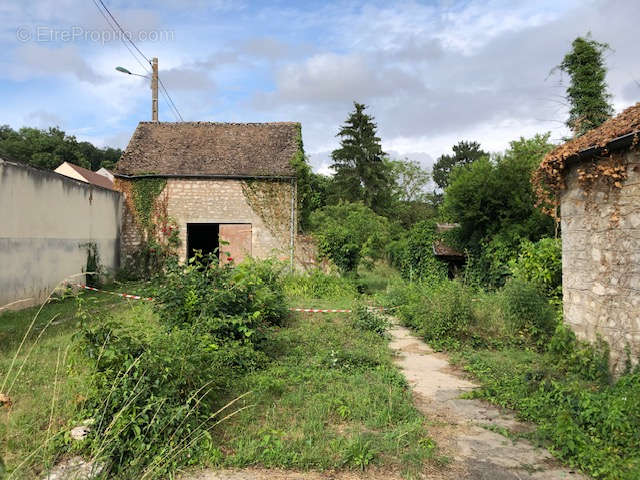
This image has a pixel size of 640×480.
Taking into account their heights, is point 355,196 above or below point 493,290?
above

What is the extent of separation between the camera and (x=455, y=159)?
2179 inches

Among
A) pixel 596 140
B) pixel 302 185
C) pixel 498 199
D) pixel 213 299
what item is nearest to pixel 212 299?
pixel 213 299

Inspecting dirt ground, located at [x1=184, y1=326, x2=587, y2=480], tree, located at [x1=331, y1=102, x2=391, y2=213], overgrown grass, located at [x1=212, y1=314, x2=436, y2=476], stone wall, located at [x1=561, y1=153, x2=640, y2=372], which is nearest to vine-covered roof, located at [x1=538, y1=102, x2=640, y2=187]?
stone wall, located at [x1=561, y1=153, x2=640, y2=372]

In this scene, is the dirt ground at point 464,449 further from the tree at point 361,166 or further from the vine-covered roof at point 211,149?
the tree at point 361,166

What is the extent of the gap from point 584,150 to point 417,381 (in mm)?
3483

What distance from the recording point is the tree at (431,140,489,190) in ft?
176

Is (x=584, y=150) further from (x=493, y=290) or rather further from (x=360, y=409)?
(x=493, y=290)

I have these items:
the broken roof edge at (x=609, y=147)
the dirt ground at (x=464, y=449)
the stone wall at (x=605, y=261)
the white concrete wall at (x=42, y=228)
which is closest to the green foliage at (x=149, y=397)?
the dirt ground at (x=464, y=449)

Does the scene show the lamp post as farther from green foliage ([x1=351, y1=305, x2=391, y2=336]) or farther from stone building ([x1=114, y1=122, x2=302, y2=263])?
green foliage ([x1=351, y1=305, x2=391, y2=336])

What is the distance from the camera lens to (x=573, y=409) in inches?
168

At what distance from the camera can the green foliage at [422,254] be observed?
50.9ft

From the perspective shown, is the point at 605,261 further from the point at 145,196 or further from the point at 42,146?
the point at 42,146

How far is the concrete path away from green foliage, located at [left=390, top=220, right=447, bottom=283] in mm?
9284

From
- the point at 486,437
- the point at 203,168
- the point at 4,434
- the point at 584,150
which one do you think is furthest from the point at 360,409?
the point at 203,168
